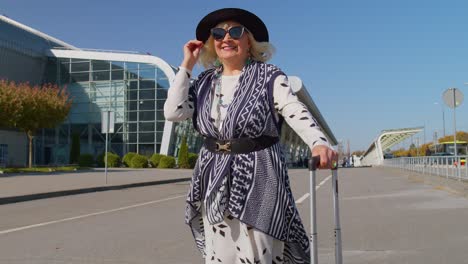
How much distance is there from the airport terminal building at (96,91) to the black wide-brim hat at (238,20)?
42043 mm

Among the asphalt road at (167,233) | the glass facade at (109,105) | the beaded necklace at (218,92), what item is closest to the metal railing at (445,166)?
the asphalt road at (167,233)

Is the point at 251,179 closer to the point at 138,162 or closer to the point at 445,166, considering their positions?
the point at 445,166

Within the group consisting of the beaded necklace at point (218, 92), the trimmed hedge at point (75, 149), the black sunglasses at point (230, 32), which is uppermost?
the trimmed hedge at point (75, 149)

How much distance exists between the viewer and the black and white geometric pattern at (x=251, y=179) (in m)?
2.29

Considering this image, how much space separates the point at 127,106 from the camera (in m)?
47.6

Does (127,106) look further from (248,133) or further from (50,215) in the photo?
(248,133)

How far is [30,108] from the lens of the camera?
31375 millimetres

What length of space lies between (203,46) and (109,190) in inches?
630

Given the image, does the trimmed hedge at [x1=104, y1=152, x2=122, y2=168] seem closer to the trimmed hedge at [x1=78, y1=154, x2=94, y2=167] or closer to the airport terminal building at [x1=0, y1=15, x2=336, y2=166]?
the trimmed hedge at [x1=78, y1=154, x2=94, y2=167]

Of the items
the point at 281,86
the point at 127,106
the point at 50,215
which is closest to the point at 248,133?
the point at 281,86

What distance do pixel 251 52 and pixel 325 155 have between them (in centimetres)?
82

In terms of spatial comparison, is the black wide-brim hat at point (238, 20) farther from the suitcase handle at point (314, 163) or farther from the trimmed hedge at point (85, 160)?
the trimmed hedge at point (85, 160)

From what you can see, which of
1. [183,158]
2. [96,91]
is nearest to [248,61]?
[183,158]

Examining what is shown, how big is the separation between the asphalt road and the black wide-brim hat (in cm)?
334
